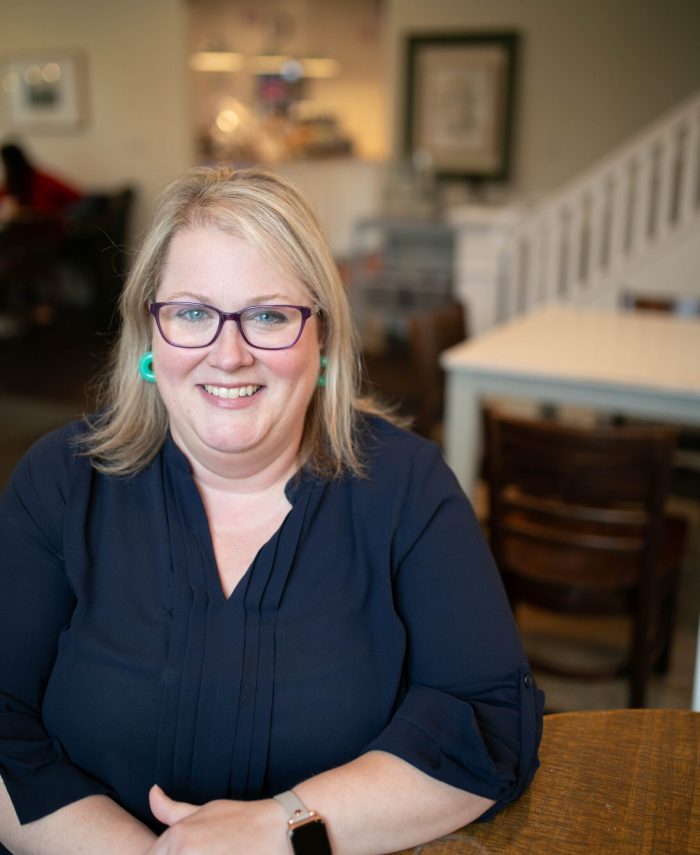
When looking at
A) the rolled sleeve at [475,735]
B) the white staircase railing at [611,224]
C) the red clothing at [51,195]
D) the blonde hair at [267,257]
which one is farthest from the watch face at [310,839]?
the red clothing at [51,195]

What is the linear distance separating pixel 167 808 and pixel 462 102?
723 cm

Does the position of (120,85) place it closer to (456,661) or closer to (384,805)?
(456,661)

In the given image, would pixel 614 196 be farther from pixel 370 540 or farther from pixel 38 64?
pixel 38 64

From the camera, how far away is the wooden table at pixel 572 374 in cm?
229

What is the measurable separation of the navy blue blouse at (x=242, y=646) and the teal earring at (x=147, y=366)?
154mm

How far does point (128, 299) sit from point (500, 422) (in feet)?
3.46

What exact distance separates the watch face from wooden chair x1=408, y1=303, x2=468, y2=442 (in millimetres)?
1958

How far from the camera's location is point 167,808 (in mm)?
936

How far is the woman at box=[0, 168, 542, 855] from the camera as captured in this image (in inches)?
38.4

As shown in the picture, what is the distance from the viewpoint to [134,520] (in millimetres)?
1130

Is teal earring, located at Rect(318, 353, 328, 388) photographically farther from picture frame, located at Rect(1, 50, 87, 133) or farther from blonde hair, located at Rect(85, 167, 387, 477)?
picture frame, located at Rect(1, 50, 87, 133)

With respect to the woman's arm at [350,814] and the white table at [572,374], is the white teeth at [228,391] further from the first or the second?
the white table at [572,374]

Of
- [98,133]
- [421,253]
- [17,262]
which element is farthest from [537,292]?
[98,133]

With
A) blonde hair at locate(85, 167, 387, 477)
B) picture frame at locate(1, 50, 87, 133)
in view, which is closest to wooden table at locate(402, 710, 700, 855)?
blonde hair at locate(85, 167, 387, 477)
